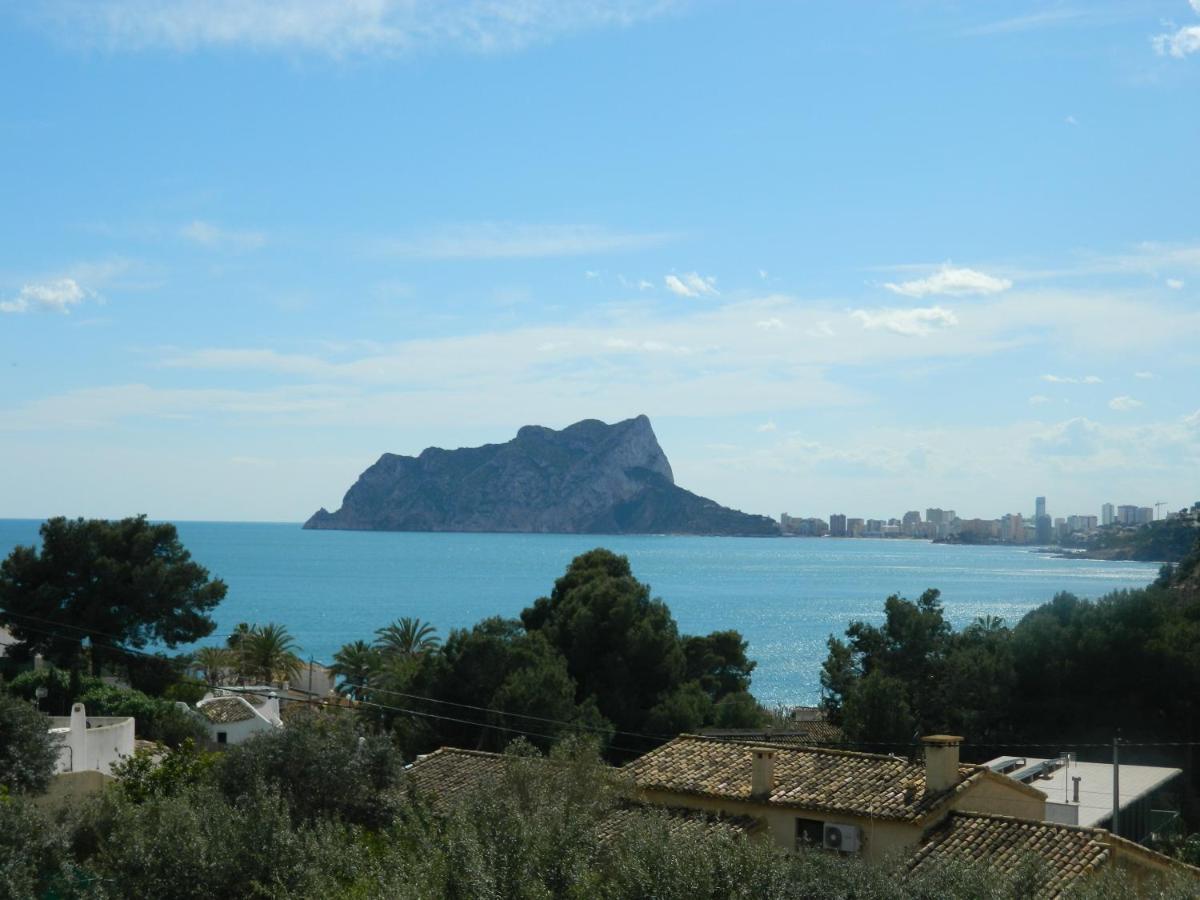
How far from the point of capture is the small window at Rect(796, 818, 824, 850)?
738 inches

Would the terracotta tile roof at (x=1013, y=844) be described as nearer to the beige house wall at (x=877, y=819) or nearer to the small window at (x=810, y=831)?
the beige house wall at (x=877, y=819)

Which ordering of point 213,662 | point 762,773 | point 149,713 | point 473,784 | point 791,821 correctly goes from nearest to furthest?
1. point 791,821
2. point 762,773
3. point 473,784
4. point 149,713
5. point 213,662

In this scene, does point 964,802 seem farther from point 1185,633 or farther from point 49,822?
point 1185,633

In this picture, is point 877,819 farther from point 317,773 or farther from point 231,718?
point 231,718

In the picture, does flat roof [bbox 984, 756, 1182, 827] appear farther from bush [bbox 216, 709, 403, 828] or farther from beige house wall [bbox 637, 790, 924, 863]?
bush [bbox 216, 709, 403, 828]

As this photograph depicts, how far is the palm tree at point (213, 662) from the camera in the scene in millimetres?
56969

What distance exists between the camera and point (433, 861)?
38.7 ft

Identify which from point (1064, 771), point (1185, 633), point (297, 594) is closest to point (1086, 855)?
point (1064, 771)

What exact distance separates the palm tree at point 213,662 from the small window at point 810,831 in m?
42.1

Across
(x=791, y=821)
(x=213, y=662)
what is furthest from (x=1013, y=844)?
(x=213, y=662)

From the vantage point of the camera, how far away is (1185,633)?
32750mm

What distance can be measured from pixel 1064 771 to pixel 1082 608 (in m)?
11.2

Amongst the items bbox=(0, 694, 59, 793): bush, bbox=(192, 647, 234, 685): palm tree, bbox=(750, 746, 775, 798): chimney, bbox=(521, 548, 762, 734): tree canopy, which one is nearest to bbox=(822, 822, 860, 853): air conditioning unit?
bbox=(750, 746, 775, 798): chimney

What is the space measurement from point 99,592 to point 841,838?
32495 millimetres
